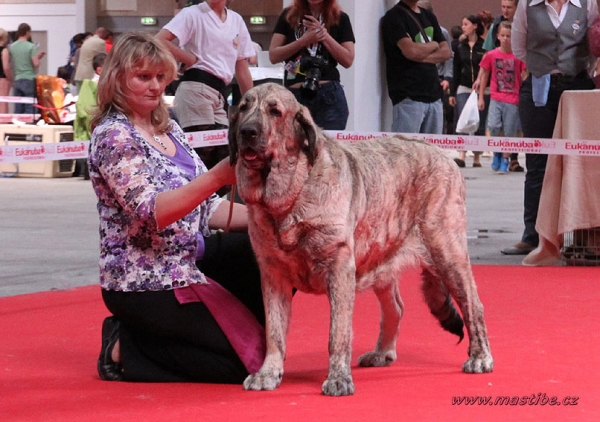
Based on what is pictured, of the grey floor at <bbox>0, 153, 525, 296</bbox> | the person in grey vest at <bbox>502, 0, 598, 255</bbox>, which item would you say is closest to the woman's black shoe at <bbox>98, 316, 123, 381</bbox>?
the grey floor at <bbox>0, 153, 525, 296</bbox>

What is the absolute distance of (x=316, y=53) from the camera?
21.5 feet

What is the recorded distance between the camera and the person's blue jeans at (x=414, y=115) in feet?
23.2

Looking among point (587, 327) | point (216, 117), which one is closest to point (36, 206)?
point (216, 117)

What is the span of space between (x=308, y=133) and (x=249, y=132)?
0.80ft

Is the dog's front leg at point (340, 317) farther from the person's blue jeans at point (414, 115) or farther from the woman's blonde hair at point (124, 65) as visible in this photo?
the person's blue jeans at point (414, 115)

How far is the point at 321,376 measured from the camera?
355 centimetres

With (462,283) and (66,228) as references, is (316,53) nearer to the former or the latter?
(66,228)

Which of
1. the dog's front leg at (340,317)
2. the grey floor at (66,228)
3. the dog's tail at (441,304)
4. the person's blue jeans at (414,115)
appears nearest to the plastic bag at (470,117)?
the grey floor at (66,228)

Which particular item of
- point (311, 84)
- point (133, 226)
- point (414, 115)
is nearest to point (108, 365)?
point (133, 226)

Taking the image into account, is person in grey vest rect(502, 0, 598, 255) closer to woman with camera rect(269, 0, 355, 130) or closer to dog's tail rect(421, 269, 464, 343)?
woman with camera rect(269, 0, 355, 130)

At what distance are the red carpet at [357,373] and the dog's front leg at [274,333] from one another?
0.07 meters

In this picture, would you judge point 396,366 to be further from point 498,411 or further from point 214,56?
point 214,56

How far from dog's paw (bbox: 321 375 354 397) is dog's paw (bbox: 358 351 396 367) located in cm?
56

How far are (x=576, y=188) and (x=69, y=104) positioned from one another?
29.2 ft
